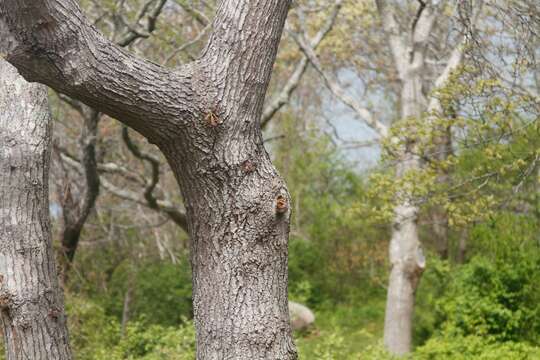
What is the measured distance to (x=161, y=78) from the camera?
9.24 ft

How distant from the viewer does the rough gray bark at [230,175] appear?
2898 millimetres

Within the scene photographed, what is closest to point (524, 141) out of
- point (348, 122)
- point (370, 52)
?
point (370, 52)

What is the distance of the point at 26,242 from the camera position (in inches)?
152

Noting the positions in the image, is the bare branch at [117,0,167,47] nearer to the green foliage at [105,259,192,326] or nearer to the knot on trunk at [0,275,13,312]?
the knot on trunk at [0,275,13,312]

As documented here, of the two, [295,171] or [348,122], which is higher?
[348,122]

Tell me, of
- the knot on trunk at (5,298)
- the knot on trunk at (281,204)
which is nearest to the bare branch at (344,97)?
the knot on trunk at (5,298)

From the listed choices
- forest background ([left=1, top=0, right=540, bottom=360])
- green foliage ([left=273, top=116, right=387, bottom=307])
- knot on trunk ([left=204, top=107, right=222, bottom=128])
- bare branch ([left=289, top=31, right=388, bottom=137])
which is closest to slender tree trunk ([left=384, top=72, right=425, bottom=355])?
forest background ([left=1, top=0, right=540, bottom=360])

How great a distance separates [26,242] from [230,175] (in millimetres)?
1549

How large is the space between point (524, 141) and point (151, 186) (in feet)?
15.1

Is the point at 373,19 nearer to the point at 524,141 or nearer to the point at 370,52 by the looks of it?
the point at 370,52

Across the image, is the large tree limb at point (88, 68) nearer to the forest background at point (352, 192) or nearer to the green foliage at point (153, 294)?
the forest background at point (352, 192)

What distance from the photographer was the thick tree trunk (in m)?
3.85

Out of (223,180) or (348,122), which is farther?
(348,122)

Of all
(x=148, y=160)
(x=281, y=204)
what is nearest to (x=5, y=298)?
(x=281, y=204)
